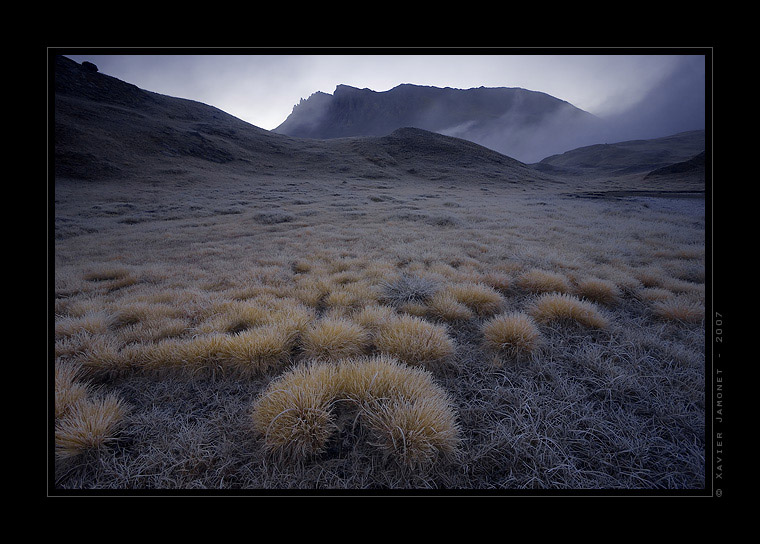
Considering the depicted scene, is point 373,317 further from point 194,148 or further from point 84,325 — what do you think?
point 194,148

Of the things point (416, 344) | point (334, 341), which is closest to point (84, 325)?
point (334, 341)

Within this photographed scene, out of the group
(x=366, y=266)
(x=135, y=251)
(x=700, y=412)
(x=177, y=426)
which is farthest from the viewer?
(x=135, y=251)

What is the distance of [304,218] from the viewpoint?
11.5 meters

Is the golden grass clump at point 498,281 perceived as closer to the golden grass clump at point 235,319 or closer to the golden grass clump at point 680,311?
the golden grass clump at point 680,311

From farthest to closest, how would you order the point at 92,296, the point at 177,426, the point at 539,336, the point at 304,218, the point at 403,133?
1. the point at 403,133
2. the point at 304,218
3. the point at 92,296
4. the point at 539,336
5. the point at 177,426

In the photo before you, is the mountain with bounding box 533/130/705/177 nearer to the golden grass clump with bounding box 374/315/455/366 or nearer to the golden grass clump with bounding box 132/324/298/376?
the golden grass clump with bounding box 374/315/455/366

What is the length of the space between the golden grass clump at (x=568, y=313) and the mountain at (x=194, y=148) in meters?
35.0

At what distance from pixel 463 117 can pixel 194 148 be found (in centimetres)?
15059

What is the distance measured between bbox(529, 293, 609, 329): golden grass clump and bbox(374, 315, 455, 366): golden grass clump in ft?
4.01

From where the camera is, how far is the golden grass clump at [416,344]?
2203mm

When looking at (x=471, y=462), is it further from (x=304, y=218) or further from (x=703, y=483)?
(x=304, y=218)

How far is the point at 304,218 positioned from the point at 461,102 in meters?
180

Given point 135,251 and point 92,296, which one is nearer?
point 92,296
